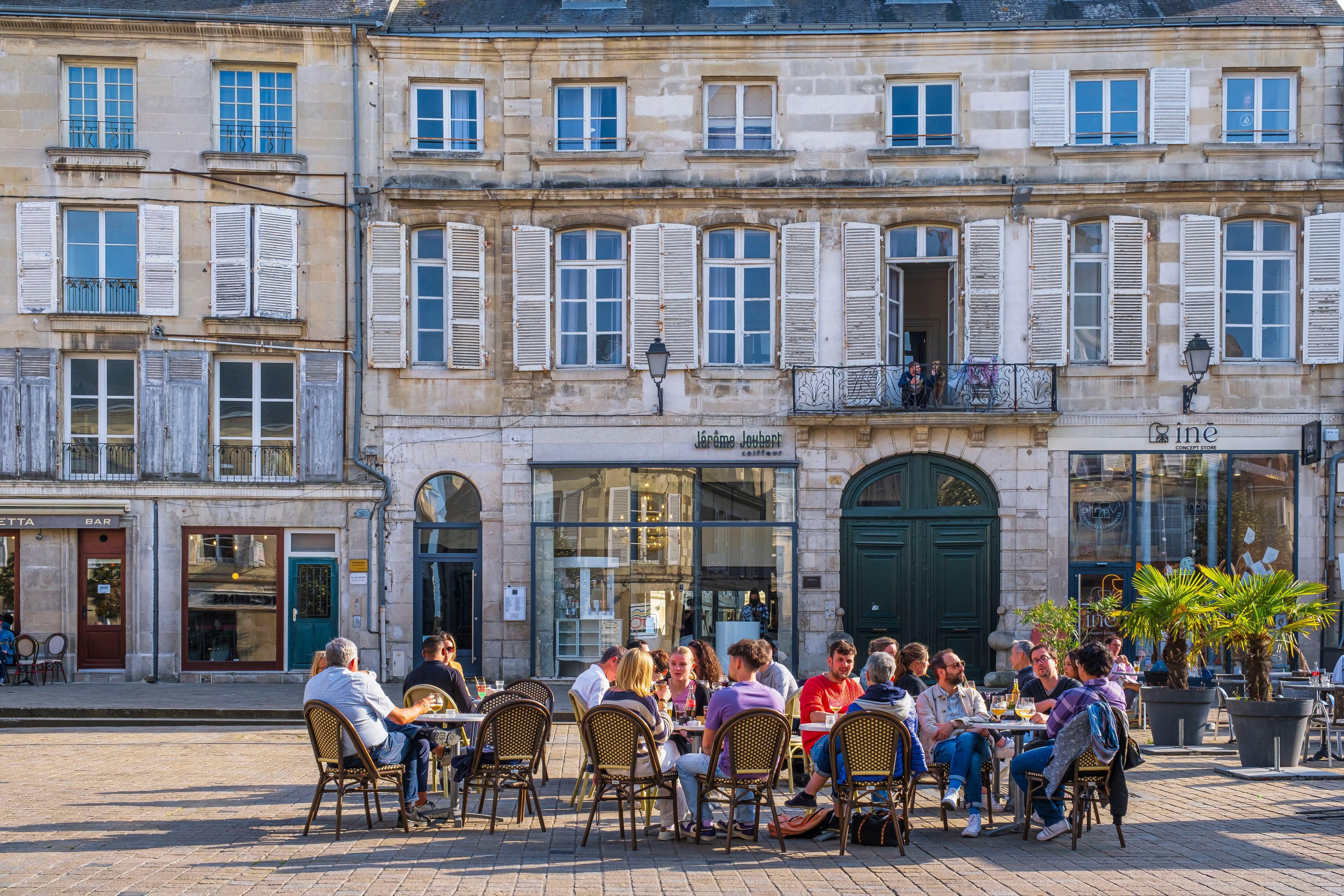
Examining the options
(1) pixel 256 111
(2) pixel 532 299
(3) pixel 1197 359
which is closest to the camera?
(3) pixel 1197 359

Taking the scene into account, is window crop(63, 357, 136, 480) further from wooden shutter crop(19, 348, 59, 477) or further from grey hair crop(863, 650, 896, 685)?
grey hair crop(863, 650, 896, 685)

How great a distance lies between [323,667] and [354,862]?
260 cm

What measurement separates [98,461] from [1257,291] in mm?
17221

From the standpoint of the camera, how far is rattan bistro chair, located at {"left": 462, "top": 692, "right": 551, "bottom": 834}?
9062 millimetres

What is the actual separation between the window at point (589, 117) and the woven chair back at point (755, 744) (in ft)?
44.1

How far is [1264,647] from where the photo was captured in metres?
11.8

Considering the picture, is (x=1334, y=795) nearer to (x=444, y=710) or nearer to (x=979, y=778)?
(x=979, y=778)

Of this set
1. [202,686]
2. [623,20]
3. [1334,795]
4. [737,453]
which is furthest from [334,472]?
[1334,795]

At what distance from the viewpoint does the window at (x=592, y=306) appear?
20297 mm

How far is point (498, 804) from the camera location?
10.3 m

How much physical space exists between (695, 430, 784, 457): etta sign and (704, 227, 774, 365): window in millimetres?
1070

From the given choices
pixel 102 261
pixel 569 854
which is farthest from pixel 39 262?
pixel 569 854

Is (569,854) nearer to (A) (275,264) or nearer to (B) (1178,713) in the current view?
(B) (1178,713)

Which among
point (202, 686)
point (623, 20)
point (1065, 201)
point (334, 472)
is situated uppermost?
point (623, 20)
